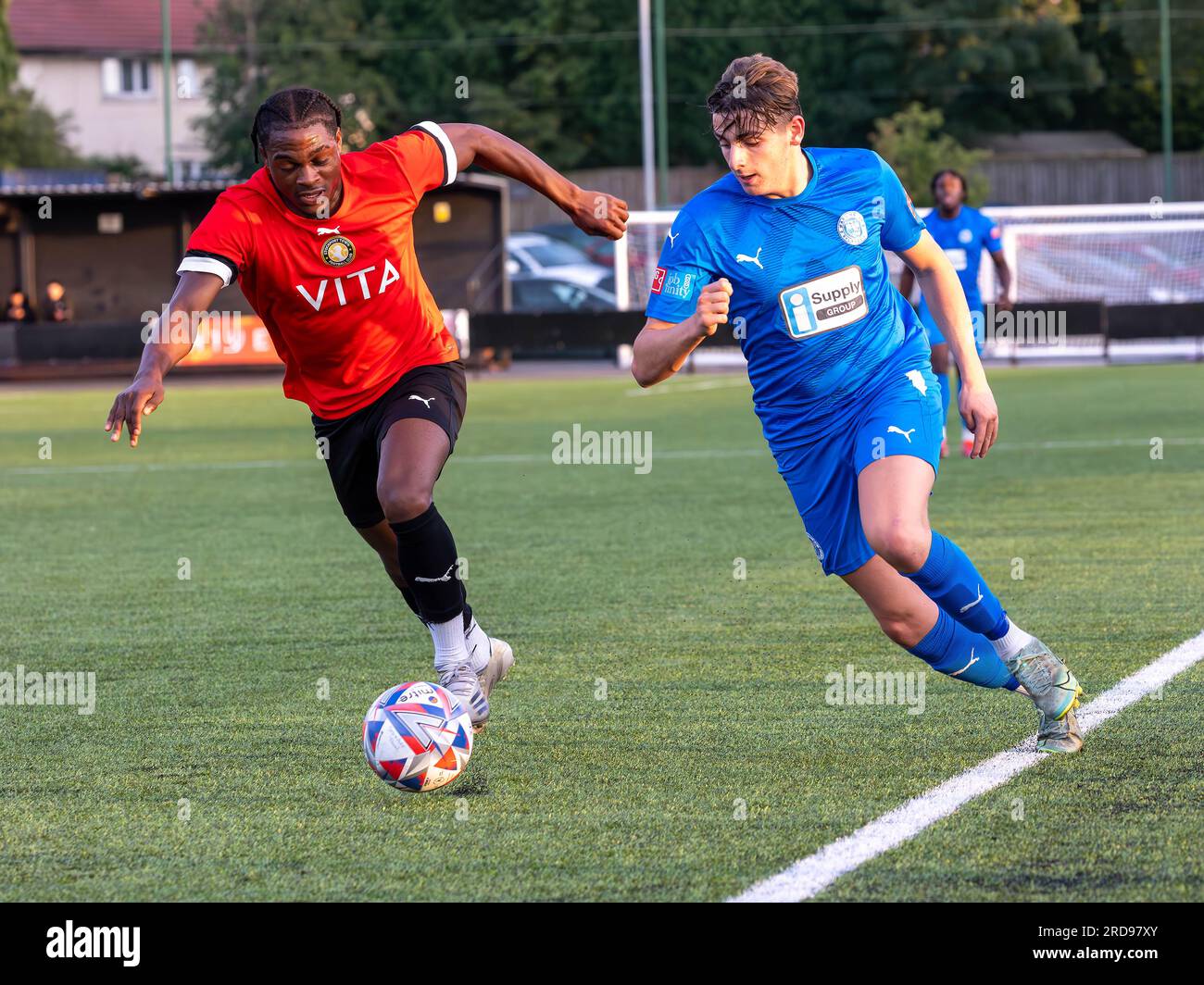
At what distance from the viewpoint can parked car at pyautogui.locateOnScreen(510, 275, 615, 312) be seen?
3419 cm

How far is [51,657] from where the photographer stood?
7.18 meters

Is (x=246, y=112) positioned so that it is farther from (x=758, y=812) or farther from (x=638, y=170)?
(x=758, y=812)

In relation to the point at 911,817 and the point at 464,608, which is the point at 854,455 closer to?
the point at 911,817

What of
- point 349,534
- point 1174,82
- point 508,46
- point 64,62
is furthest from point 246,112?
point 349,534

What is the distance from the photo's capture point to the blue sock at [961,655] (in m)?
5.23

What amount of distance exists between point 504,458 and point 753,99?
34.6 feet

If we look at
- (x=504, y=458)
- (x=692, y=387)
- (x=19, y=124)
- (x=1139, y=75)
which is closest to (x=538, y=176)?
(x=504, y=458)

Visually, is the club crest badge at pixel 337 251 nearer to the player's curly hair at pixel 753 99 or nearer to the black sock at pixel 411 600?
the black sock at pixel 411 600

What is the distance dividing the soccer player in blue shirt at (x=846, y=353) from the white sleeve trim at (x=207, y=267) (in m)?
1.29

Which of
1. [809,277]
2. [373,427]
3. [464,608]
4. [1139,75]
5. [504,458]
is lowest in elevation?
[504,458]

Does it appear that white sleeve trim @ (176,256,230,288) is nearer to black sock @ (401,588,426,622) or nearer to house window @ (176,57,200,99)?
black sock @ (401,588,426,622)

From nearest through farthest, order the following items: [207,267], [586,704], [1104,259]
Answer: [207,267]
[586,704]
[1104,259]

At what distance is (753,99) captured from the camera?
5.02 meters
